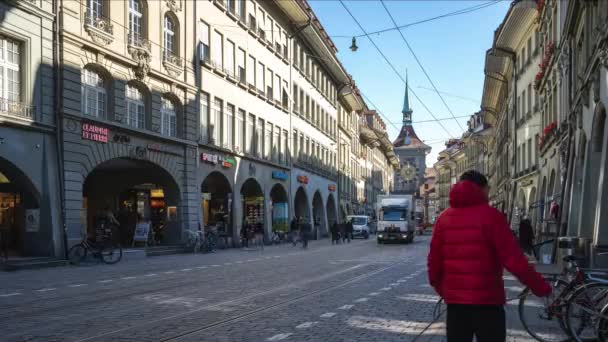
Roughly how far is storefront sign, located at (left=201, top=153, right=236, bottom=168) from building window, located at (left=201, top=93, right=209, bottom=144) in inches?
30.0

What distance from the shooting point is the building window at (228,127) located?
37.7m

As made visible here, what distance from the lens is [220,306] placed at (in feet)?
38.0

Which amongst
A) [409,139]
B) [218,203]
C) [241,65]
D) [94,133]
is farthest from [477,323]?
[409,139]

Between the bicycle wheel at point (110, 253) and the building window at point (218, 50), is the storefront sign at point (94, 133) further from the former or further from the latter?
the building window at point (218, 50)

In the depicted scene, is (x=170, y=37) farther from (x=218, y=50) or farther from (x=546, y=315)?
(x=546, y=315)

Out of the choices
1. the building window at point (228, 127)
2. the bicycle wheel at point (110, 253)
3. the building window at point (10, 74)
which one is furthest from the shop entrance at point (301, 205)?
the building window at point (10, 74)

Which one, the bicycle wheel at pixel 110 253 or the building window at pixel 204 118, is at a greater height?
the building window at pixel 204 118

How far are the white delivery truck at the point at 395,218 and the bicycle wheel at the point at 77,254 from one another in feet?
84.8

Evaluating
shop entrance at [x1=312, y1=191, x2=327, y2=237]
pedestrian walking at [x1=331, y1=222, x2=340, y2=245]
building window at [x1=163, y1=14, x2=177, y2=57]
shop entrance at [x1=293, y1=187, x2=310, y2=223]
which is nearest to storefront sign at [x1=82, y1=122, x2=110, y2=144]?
building window at [x1=163, y1=14, x2=177, y2=57]

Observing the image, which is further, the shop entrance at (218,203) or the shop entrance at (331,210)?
A: the shop entrance at (331,210)

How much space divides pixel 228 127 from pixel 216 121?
1.84m

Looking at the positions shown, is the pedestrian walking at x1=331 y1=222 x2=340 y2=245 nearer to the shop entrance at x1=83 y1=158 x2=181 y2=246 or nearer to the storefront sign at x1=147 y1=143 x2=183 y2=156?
the shop entrance at x1=83 y1=158 x2=181 y2=246

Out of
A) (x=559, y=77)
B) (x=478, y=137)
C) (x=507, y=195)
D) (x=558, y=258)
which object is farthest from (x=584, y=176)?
(x=478, y=137)

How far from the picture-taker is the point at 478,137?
3487 inches
